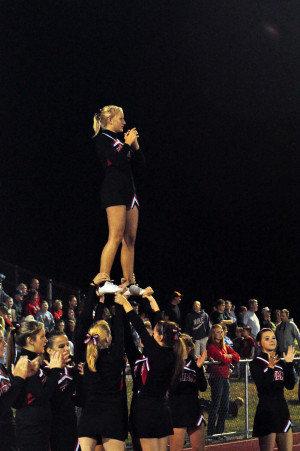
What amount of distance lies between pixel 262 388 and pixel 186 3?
50.7 ft

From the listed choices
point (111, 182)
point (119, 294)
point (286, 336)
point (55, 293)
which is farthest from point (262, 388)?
point (55, 293)

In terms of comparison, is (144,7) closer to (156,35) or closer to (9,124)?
(156,35)

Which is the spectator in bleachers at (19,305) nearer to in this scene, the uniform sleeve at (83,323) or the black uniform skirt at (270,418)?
the black uniform skirt at (270,418)

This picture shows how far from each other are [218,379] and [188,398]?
185 centimetres

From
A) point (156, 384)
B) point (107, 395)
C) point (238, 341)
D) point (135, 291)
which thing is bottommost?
point (107, 395)

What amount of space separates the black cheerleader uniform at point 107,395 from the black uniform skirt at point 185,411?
1470 mm

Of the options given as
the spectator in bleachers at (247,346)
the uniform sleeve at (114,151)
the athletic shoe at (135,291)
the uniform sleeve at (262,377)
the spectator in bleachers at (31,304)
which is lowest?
the uniform sleeve at (262,377)

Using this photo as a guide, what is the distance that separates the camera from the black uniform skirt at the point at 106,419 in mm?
5000

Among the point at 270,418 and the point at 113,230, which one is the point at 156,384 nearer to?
the point at 113,230

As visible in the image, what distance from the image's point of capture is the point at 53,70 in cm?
1933

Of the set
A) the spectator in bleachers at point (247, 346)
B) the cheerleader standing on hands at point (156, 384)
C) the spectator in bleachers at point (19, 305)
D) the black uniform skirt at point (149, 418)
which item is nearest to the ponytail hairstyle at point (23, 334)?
the cheerleader standing on hands at point (156, 384)

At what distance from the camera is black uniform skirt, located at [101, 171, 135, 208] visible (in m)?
5.51

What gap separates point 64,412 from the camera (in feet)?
16.8

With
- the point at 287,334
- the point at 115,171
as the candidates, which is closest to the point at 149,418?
the point at 115,171
